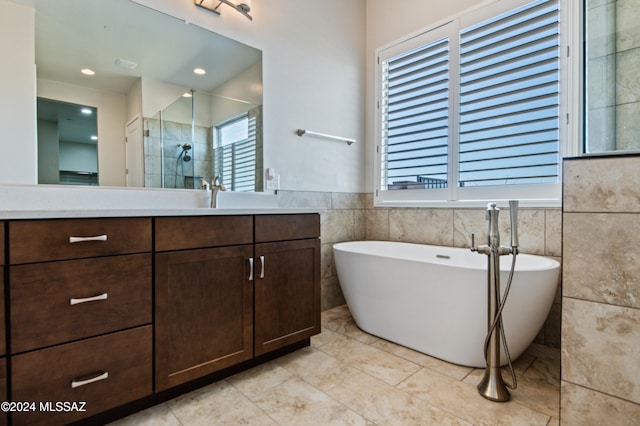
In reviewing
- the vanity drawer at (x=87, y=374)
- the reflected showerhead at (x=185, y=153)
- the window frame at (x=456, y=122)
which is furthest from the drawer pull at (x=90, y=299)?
the window frame at (x=456, y=122)

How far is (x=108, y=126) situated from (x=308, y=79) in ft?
5.19

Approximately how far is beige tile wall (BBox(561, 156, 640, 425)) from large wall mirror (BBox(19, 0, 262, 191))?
6.13ft

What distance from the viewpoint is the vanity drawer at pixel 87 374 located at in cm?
112

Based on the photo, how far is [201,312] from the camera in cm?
153

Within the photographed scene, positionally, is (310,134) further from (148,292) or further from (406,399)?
(406,399)

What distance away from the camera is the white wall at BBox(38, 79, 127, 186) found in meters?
1.69

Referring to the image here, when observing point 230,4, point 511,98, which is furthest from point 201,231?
point 511,98

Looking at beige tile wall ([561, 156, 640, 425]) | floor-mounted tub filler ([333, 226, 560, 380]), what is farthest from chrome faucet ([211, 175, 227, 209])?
beige tile wall ([561, 156, 640, 425])

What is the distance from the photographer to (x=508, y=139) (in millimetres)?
2334

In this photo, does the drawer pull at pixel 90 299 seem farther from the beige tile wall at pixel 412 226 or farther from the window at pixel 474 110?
the window at pixel 474 110

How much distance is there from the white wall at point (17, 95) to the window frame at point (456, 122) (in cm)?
250

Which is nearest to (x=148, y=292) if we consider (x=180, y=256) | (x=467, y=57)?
(x=180, y=256)

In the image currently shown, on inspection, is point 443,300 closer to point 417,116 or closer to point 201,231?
point 201,231

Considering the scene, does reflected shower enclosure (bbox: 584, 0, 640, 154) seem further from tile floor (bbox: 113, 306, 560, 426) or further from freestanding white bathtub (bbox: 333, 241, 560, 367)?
tile floor (bbox: 113, 306, 560, 426)
